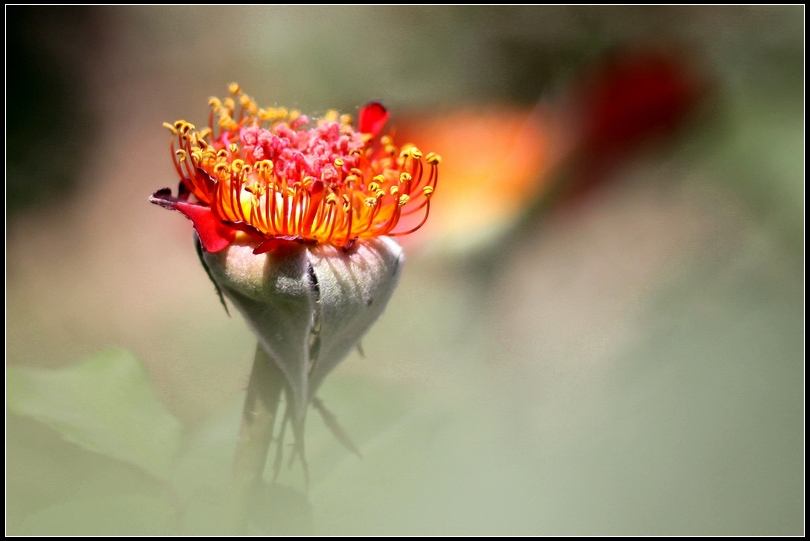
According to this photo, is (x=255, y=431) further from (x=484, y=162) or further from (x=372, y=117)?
(x=484, y=162)

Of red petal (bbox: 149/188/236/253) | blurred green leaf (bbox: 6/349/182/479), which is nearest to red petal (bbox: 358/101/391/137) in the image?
red petal (bbox: 149/188/236/253)

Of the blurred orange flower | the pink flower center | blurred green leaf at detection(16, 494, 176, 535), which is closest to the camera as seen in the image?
blurred green leaf at detection(16, 494, 176, 535)

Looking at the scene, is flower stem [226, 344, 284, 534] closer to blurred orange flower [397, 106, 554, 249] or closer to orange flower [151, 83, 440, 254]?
orange flower [151, 83, 440, 254]

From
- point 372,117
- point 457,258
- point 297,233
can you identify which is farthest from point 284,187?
point 457,258

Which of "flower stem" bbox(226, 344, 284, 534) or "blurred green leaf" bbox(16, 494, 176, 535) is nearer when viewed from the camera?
"blurred green leaf" bbox(16, 494, 176, 535)

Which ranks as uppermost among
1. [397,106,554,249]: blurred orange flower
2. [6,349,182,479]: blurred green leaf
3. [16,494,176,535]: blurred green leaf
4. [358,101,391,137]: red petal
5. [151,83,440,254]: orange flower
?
[397,106,554,249]: blurred orange flower

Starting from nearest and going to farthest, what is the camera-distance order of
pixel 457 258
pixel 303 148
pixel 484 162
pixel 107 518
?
pixel 107 518, pixel 303 148, pixel 457 258, pixel 484 162

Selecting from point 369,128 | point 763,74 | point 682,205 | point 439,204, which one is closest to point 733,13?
point 763,74
